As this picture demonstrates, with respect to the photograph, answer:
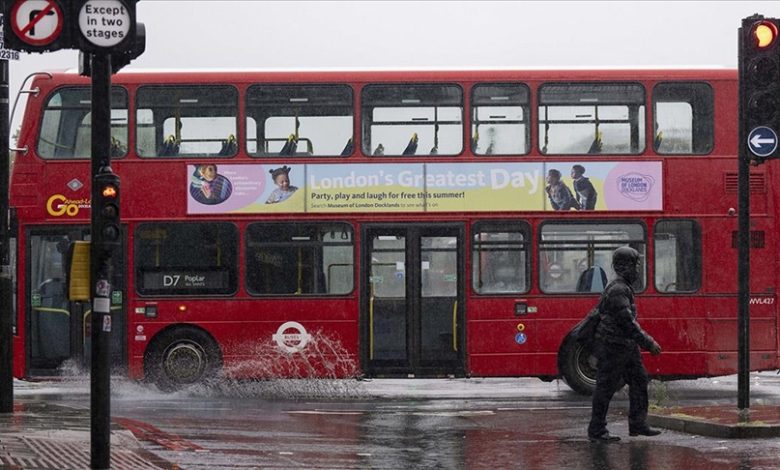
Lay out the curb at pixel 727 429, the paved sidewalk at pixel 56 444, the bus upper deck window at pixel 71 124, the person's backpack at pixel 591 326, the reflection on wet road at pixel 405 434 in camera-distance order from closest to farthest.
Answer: the paved sidewalk at pixel 56 444 → the reflection on wet road at pixel 405 434 → the curb at pixel 727 429 → the person's backpack at pixel 591 326 → the bus upper deck window at pixel 71 124

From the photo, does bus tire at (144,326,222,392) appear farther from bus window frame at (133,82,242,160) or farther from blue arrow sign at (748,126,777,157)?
blue arrow sign at (748,126,777,157)

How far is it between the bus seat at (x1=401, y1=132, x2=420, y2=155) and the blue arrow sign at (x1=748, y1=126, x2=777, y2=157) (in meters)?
6.51

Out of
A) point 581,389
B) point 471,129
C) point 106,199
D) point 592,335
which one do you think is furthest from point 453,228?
point 106,199

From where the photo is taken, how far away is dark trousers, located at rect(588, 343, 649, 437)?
14.2 metres

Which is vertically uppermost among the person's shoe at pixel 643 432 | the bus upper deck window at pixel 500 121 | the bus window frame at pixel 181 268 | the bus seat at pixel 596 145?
the bus upper deck window at pixel 500 121

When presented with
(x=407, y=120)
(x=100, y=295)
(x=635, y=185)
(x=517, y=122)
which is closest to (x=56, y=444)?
(x=100, y=295)

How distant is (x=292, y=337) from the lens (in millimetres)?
20375

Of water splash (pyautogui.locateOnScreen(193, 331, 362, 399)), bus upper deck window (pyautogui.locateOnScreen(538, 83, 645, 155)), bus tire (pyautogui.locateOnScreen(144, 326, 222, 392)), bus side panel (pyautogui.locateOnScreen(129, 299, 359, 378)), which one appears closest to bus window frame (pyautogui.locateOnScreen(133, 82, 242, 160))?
bus side panel (pyautogui.locateOnScreen(129, 299, 359, 378))

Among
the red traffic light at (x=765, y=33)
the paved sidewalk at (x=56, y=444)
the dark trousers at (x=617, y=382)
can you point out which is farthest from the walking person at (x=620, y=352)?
the paved sidewalk at (x=56, y=444)

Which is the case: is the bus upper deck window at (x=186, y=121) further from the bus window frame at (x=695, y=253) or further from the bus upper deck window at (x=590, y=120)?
the bus window frame at (x=695, y=253)

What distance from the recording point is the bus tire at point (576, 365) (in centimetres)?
2025

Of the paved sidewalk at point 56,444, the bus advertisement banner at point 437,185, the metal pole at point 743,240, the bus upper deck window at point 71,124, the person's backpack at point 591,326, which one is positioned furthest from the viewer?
the bus advertisement banner at point 437,185

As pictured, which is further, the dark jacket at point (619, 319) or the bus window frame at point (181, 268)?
the bus window frame at point (181, 268)

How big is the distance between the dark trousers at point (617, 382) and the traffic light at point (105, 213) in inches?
203
